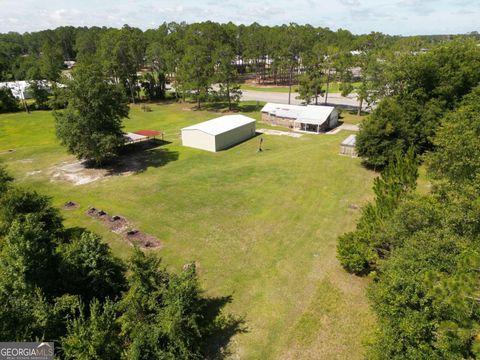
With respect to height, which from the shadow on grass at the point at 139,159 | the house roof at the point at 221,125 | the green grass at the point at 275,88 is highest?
the green grass at the point at 275,88

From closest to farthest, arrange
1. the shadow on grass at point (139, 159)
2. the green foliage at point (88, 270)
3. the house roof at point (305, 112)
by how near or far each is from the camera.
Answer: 1. the green foliage at point (88, 270)
2. the shadow on grass at point (139, 159)
3. the house roof at point (305, 112)

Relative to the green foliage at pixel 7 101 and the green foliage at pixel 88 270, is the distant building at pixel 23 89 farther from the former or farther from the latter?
the green foliage at pixel 88 270

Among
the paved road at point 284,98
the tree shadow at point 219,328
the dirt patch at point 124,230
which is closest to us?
the tree shadow at point 219,328

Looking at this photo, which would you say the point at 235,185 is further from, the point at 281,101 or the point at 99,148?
the point at 281,101

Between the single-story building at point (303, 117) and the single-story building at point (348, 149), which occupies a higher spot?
the single-story building at point (303, 117)

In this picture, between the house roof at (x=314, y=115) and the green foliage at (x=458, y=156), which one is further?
the house roof at (x=314, y=115)

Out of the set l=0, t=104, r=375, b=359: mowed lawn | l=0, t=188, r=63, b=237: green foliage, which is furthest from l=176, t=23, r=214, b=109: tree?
l=0, t=188, r=63, b=237: green foliage

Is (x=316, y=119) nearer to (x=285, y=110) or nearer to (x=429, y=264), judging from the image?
(x=285, y=110)

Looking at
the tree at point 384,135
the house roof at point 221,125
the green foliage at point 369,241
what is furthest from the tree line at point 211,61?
the green foliage at point 369,241

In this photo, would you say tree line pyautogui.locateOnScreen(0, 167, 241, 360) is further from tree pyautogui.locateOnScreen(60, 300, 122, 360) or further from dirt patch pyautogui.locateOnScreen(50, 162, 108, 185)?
dirt patch pyautogui.locateOnScreen(50, 162, 108, 185)
